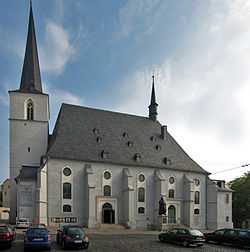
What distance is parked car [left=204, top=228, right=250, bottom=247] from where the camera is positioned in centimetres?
2322

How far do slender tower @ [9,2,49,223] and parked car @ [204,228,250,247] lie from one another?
99.4 feet

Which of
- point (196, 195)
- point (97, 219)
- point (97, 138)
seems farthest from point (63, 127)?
point (196, 195)

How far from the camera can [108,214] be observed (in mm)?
47500

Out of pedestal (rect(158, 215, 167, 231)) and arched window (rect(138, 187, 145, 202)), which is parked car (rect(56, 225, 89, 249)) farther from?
arched window (rect(138, 187, 145, 202))

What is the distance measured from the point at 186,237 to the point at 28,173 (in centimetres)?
2770

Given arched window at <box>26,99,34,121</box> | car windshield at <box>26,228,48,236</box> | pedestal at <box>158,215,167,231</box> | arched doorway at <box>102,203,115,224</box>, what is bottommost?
pedestal at <box>158,215,167,231</box>

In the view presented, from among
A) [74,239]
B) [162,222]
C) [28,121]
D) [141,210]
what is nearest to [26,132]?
[28,121]

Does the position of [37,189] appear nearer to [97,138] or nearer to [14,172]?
[14,172]

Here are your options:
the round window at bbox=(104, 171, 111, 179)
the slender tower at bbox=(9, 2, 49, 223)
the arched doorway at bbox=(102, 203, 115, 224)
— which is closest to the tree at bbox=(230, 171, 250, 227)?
the arched doorway at bbox=(102, 203, 115, 224)

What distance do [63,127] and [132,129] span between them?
1283cm

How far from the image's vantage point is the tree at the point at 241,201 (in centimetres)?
6180

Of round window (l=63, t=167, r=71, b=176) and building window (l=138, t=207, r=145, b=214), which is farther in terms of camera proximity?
building window (l=138, t=207, r=145, b=214)

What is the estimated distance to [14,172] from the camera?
47500mm

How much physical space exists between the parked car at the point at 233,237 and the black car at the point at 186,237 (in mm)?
2155
